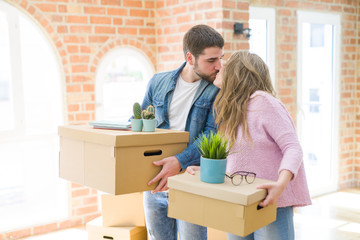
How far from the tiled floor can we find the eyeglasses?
85.3 inches

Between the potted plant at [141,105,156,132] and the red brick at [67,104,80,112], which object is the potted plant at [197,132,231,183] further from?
the red brick at [67,104,80,112]

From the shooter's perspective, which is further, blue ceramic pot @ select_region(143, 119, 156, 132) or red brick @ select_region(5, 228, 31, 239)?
red brick @ select_region(5, 228, 31, 239)

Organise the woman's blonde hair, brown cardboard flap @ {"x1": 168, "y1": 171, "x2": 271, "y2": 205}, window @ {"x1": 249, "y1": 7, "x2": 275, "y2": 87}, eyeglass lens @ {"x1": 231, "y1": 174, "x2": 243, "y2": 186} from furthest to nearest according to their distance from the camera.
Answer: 1. window @ {"x1": 249, "y1": 7, "x2": 275, "y2": 87}
2. the woman's blonde hair
3. eyeglass lens @ {"x1": 231, "y1": 174, "x2": 243, "y2": 186}
4. brown cardboard flap @ {"x1": 168, "y1": 171, "x2": 271, "y2": 205}

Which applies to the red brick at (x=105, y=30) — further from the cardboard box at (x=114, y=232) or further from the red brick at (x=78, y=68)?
the cardboard box at (x=114, y=232)

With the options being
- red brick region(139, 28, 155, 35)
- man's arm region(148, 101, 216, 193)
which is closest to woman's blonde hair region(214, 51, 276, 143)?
man's arm region(148, 101, 216, 193)

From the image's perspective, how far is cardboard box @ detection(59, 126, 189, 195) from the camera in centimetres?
180

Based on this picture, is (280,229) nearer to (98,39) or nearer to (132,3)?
(98,39)

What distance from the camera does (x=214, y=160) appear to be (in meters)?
1.56

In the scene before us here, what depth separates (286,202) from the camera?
1.61 m

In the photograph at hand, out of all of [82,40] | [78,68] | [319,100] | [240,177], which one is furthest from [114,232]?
[319,100]

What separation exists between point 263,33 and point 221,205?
9.90ft

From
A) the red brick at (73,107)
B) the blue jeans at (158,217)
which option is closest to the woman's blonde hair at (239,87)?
the blue jeans at (158,217)

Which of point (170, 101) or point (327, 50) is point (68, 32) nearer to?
point (170, 101)

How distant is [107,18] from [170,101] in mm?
1945
